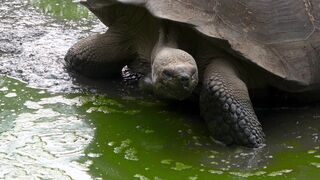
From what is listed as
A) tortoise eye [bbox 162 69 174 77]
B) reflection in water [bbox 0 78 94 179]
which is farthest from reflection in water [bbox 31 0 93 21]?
tortoise eye [bbox 162 69 174 77]

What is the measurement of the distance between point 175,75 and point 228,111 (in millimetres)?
462

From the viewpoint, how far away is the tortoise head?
12.4ft

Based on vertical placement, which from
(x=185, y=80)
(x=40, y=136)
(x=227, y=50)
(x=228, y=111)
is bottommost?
(x=40, y=136)

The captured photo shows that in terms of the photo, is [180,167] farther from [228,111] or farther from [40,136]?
[40,136]

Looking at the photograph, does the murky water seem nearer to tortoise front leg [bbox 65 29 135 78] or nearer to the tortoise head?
tortoise front leg [bbox 65 29 135 78]

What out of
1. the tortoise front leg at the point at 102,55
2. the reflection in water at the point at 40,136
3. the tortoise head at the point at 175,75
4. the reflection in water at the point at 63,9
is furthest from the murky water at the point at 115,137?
the reflection in water at the point at 63,9

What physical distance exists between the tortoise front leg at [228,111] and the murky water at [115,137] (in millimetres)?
76

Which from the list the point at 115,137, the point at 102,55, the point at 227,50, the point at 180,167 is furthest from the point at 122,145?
the point at 102,55

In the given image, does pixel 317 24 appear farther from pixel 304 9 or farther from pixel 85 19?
pixel 85 19

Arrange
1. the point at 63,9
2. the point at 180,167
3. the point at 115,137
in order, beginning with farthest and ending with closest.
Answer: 1. the point at 63,9
2. the point at 115,137
3. the point at 180,167

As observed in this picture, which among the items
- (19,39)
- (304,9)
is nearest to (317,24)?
(304,9)

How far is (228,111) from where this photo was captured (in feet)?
13.2

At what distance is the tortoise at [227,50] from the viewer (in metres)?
4.01

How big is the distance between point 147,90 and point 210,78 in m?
0.75
